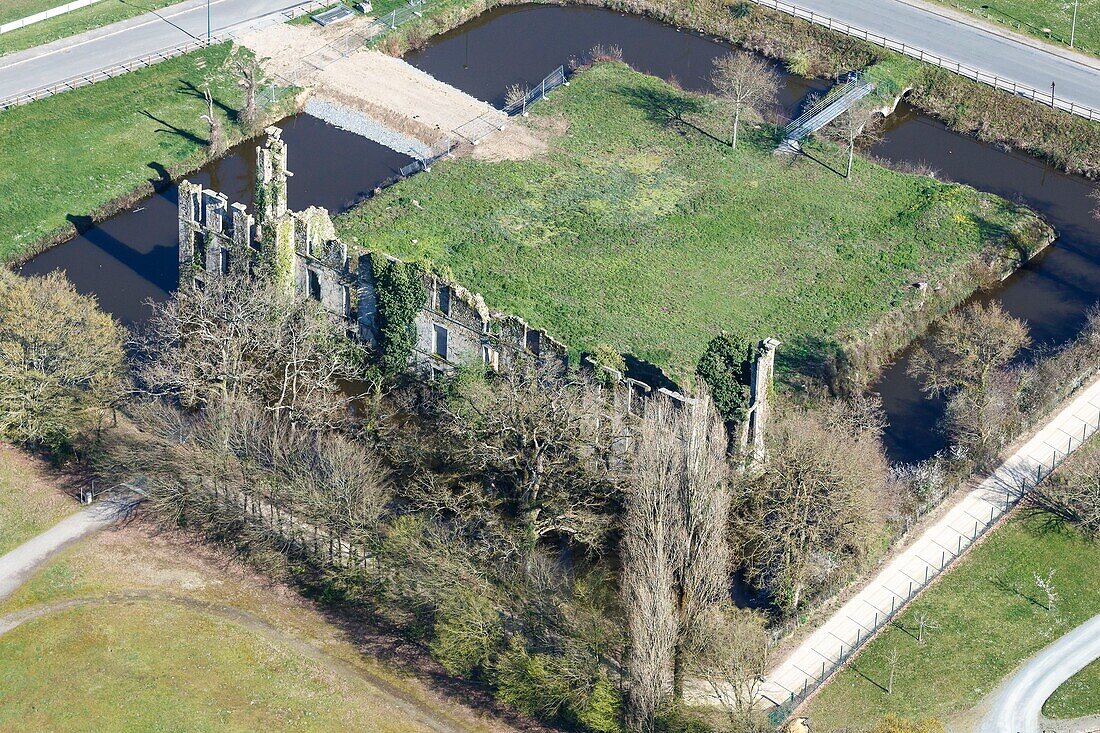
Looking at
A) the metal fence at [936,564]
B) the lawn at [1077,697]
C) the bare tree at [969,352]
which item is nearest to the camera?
the lawn at [1077,697]

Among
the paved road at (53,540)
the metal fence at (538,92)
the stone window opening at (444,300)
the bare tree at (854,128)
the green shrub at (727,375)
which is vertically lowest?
the paved road at (53,540)

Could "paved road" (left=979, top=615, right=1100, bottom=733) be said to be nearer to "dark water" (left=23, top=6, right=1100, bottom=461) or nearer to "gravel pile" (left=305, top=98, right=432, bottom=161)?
"dark water" (left=23, top=6, right=1100, bottom=461)

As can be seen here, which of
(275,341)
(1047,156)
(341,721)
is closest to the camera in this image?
(341,721)

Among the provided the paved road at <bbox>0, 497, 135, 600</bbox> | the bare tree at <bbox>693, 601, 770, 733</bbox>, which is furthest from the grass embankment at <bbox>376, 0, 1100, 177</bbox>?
the bare tree at <bbox>693, 601, 770, 733</bbox>

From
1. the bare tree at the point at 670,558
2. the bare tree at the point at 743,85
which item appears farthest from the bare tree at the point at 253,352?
the bare tree at the point at 743,85

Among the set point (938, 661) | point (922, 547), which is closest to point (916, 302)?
point (922, 547)

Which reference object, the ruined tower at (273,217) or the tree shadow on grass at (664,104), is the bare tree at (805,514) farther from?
the tree shadow on grass at (664,104)

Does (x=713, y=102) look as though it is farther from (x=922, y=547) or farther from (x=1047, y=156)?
(x=922, y=547)
